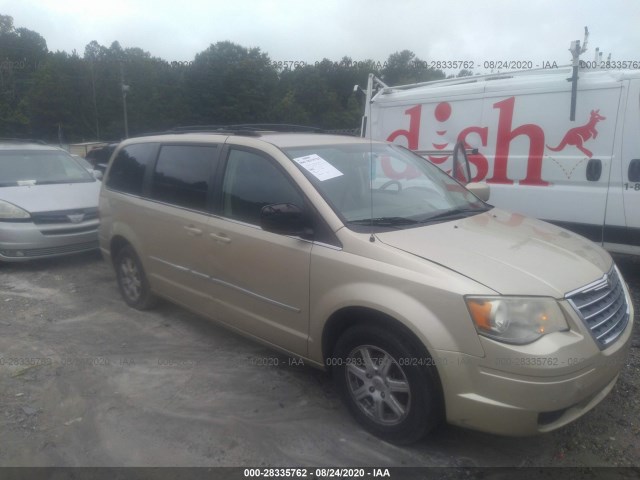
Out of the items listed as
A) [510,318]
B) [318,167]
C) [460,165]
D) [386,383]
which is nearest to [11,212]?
[318,167]

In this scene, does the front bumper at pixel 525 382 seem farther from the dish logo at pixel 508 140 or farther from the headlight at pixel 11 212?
the headlight at pixel 11 212

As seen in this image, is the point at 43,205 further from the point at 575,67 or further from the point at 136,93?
the point at 136,93

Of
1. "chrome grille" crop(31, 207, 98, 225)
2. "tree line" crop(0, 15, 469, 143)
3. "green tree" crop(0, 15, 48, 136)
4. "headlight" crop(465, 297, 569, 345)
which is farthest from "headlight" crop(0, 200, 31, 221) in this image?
"green tree" crop(0, 15, 48, 136)

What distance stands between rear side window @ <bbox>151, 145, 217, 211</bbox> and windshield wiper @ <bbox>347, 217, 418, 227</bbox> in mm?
1358

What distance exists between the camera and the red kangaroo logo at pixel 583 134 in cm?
502

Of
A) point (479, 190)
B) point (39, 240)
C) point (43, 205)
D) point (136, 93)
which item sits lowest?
point (39, 240)

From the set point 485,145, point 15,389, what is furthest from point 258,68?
point 15,389

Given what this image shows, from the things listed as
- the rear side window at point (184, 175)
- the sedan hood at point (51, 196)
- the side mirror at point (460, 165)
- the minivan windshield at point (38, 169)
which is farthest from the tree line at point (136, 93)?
the rear side window at point (184, 175)

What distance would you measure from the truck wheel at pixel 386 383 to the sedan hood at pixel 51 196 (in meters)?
5.07

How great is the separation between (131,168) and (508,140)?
4003 millimetres

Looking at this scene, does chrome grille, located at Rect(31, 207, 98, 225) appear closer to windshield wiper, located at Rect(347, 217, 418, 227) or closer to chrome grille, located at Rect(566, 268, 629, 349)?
windshield wiper, located at Rect(347, 217, 418, 227)

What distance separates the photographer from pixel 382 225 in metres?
3.04

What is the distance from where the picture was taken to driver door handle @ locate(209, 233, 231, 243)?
3566 millimetres

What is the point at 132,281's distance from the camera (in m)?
4.92
